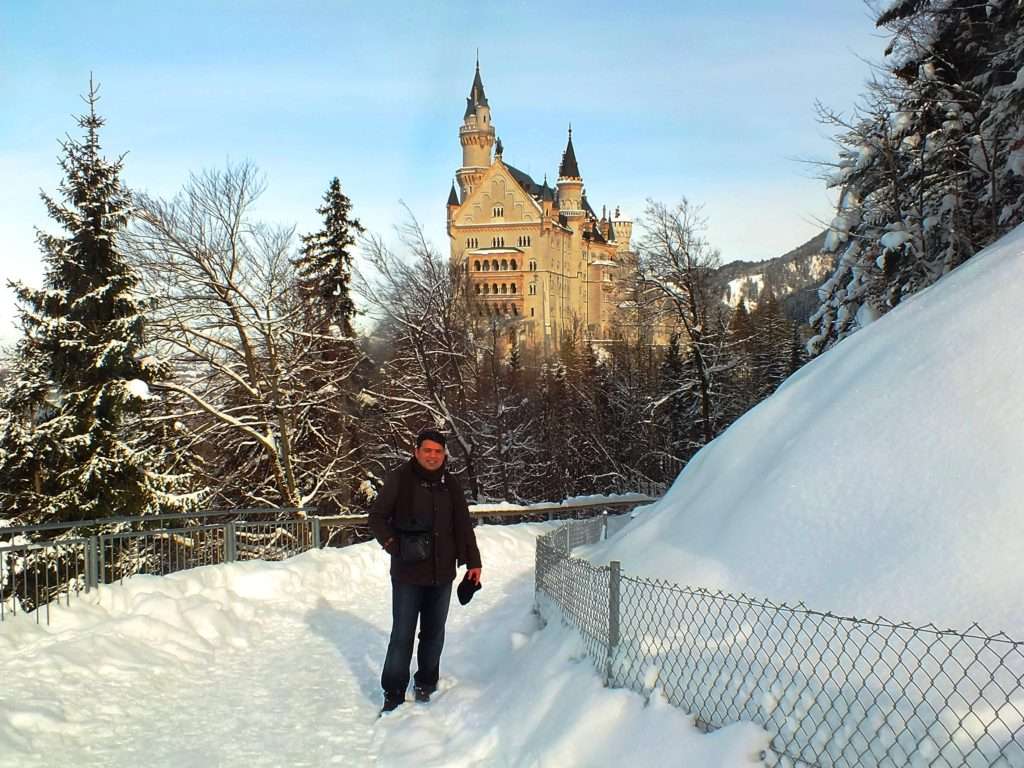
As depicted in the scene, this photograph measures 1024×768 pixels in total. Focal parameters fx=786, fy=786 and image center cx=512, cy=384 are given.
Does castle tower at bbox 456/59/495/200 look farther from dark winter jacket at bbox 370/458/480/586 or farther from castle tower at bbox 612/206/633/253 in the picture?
dark winter jacket at bbox 370/458/480/586

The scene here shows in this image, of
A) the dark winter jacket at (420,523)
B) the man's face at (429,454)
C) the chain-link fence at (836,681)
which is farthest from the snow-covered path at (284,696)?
the man's face at (429,454)

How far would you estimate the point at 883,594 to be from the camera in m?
4.46

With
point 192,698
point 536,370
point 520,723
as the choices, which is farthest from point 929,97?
point 536,370

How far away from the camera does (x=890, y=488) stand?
17.4 feet

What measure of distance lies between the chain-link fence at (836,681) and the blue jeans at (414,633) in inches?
52.4

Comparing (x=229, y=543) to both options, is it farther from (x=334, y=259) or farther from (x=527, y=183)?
(x=527, y=183)

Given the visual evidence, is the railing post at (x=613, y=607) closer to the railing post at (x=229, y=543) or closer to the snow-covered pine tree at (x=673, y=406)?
the railing post at (x=229, y=543)

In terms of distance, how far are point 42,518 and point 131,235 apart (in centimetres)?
742

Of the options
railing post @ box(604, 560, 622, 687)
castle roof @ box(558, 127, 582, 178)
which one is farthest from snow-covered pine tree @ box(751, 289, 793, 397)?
castle roof @ box(558, 127, 582, 178)

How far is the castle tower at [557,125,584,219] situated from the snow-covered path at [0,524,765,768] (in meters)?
106

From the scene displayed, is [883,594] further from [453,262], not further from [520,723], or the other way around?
[453,262]

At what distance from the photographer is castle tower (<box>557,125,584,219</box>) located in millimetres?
109750

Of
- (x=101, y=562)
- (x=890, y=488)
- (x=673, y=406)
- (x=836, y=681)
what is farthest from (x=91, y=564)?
(x=673, y=406)

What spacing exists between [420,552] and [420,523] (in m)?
0.22
